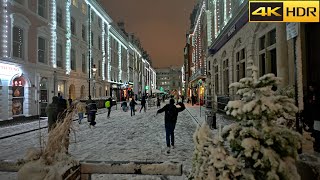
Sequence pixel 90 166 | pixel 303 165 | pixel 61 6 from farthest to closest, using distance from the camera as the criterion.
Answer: pixel 61 6 < pixel 90 166 < pixel 303 165

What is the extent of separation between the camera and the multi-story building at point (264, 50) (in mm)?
10000

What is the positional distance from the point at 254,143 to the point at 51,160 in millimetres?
2615

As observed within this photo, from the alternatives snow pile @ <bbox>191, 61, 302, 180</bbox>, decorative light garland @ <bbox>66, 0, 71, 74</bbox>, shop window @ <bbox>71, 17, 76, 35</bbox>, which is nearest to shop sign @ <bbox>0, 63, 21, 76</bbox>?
decorative light garland @ <bbox>66, 0, 71, 74</bbox>

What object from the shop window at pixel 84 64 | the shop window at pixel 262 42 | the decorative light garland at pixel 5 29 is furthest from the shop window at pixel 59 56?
the shop window at pixel 262 42

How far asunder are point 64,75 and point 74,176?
25352mm

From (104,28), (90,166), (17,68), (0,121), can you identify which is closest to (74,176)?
(90,166)

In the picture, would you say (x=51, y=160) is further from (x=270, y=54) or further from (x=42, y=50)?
(x=42, y=50)

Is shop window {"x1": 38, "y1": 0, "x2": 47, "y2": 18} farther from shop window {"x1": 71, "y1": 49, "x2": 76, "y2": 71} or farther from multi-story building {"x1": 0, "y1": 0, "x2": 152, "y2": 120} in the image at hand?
shop window {"x1": 71, "y1": 49, "x2": 76, "y2": 71}

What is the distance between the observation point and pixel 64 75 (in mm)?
27750

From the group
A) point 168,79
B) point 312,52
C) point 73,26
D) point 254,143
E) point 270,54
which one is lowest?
point 254,143

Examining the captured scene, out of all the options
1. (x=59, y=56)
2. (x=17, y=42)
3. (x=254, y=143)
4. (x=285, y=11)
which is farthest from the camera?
(x=59, y=56)

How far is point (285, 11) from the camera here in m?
5.46

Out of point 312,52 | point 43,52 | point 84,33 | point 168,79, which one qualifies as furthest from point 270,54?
point 168,79

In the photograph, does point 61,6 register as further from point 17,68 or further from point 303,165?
point 303,165
